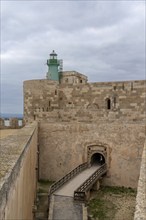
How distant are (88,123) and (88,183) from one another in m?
3.73

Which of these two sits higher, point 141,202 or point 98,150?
point 141,202

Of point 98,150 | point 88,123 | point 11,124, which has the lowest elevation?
point 98,150

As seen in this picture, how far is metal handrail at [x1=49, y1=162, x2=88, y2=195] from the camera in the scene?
10.2m

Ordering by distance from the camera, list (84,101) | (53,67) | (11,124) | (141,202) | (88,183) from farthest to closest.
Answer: (53,67)
(11,124)
(84,101)
(88,183)
(141,202)

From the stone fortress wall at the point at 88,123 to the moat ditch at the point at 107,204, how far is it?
0.78 m

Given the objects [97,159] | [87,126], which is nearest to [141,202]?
[87,126]

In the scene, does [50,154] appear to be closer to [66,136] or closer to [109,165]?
[66,136]

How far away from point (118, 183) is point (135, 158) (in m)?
1.44

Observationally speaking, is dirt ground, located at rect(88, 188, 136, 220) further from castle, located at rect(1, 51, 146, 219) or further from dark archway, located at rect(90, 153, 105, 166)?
dark archway, located at rect(90, 153, 105, 166)

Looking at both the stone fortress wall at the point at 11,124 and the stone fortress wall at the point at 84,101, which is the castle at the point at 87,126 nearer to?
the stone fortress wall at the point at 84,101

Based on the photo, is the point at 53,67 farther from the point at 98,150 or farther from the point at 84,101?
the point at 98,150

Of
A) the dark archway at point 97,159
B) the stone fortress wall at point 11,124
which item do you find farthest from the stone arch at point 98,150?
the stone fortress wall at point 11,124

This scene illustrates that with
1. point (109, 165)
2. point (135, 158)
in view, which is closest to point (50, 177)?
point (109, 165)

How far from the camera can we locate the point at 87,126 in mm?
13922
